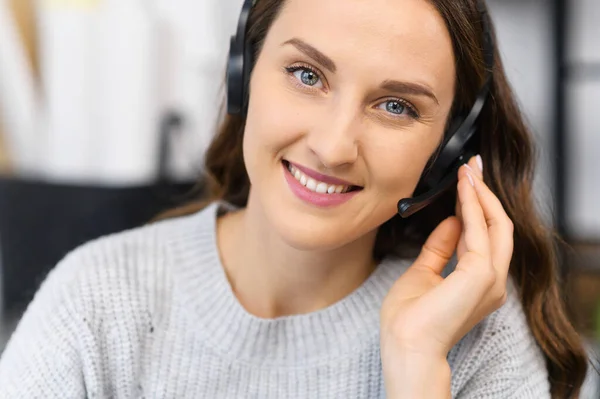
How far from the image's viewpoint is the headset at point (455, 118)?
1.02 meters

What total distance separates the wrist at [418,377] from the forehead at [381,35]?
380 millimetres

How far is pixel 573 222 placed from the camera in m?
2.39

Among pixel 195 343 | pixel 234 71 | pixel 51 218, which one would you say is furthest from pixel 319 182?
pixel 51 218

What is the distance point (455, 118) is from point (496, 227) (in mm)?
177

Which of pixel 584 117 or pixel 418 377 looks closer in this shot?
pixel 418 377

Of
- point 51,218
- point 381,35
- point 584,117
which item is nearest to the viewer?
point 381,35

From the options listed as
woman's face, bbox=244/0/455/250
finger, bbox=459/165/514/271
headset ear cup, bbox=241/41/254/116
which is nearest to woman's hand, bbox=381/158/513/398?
finger, bbox=459/165/514/271

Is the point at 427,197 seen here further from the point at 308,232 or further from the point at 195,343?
the point at 195,343

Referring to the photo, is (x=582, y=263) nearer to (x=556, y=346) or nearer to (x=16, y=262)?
(x=556, y=346)

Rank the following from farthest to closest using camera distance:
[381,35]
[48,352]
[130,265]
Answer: [130,265]
[48,352]
[381,35]

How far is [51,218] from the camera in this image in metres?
1.61

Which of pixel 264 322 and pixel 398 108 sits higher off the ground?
pixel 398 108

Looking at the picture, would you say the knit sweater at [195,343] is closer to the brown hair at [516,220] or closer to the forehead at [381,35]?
the brown hair at [516,220]

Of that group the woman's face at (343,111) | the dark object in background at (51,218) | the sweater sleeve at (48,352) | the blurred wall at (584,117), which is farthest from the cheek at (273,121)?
the blurred wall at (584,117)
